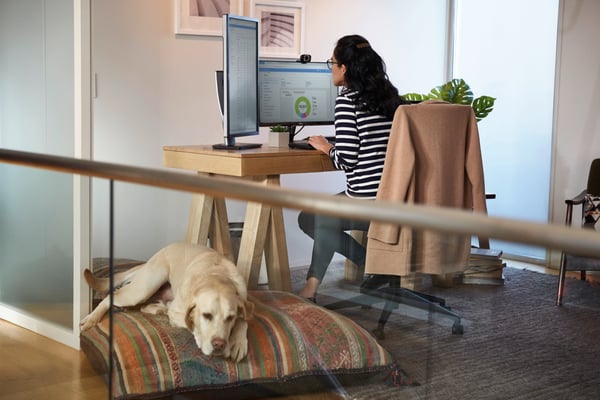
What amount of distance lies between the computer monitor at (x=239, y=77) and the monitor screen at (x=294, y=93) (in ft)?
0.49

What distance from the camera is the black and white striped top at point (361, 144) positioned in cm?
363

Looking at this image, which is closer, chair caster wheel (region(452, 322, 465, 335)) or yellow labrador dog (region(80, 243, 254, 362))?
yellow labrador dog (region(80, 243, 254, 362))

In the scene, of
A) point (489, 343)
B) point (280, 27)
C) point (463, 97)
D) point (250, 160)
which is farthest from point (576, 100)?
point (489, 343)

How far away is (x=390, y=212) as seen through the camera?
121 centimetres

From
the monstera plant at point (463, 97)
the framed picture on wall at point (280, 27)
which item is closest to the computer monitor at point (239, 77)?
the framed picture on wall at point (280, 27)

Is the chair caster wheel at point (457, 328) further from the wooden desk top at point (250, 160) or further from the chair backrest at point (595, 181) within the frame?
the chair backrest at point (595, 181)

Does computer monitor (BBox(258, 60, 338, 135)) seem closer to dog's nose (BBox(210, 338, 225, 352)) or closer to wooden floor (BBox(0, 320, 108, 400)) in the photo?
wooden floor (BBox(0, 320, 108, 400))

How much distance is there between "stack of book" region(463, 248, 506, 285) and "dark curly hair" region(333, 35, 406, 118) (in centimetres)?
154

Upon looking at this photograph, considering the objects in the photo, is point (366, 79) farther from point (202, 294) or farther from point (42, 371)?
point (202, 294)

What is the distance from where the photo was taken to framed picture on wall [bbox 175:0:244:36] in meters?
4.93

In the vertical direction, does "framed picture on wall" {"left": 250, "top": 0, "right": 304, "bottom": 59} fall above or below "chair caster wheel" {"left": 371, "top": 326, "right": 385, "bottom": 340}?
above

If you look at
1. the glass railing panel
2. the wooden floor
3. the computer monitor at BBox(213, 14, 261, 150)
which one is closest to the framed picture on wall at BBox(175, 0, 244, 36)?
the computer monitor at BBox(213, 14, 261, 150)

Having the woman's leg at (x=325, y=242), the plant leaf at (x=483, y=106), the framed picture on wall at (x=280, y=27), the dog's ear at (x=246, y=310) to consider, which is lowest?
the dog's ear at (x=246, y=310)

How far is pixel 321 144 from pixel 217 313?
209cm
